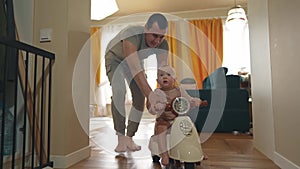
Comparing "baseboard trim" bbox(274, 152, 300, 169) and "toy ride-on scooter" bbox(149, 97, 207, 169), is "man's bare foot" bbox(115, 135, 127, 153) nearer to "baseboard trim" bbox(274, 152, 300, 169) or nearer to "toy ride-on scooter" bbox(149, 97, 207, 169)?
"toy ride-on scooter" bbox(149, 97, 207, 169)

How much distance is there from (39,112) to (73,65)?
12.6 inches

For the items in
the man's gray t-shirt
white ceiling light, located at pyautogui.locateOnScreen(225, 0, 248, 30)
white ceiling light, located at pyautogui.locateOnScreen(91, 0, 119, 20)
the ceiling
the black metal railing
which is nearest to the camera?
the black metal railing

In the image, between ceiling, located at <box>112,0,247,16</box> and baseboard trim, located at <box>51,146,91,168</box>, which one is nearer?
baseboard trim, located at <box>51,146,91,168</box>

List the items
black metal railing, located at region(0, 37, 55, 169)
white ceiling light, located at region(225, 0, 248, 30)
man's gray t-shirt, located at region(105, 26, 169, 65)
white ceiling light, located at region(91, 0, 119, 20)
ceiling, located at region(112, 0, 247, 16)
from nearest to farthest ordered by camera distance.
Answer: black metal railing, located at region(0, 37, 55, 169) < man's gray t-shirt, located at region(105, 26, 169, 65) < white ceiling light, located at region(225, 0, 248, 30) < white ceiling light, located at region(91, 0, 119, 20) < ceiling, located at region(112, 0, 247, 16)

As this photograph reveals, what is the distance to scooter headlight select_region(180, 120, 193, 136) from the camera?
1.05 m

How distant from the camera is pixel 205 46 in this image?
4582mm

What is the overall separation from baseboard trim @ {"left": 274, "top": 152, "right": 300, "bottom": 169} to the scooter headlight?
494 millimetres

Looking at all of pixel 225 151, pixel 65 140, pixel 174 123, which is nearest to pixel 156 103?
pixel 174 123

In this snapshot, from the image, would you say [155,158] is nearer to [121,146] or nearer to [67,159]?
[121,146]

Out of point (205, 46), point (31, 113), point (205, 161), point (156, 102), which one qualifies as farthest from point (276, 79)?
point (205, 46)

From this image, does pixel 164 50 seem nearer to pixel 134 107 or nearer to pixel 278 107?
pixel 134 107

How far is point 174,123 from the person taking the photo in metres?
1.08

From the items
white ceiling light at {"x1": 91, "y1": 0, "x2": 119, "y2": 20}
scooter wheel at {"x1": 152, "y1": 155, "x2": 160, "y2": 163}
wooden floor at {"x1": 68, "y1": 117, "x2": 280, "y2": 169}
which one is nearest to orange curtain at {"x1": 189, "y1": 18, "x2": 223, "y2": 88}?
white ceiling light at {"x1": 91, "y1": 0, "x2": 119, "y2": 20}

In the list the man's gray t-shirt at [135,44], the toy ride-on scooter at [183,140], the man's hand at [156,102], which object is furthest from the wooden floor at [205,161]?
the man's gray t-shirt at [135,44]
